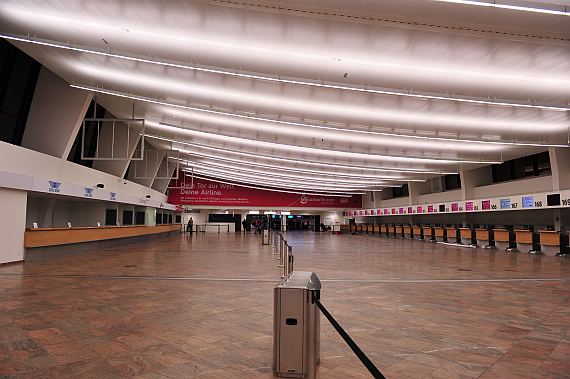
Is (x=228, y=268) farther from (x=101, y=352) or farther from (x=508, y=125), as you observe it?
(x=508, y=125)

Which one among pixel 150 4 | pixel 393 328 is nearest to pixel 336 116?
pixel 150 4

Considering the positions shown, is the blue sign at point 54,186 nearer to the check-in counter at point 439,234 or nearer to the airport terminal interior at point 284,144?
the airport terminal interior at point 284,144

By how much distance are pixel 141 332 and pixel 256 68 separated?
5875 mm

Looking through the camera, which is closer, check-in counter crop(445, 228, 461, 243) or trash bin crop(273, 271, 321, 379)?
trash bin crop(273, 271, 321, 379)

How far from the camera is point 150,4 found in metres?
5.68

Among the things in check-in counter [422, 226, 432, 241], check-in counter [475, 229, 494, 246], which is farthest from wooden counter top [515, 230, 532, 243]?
check-in counter [422, 226, 432, 241]

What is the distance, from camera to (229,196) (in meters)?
34.1

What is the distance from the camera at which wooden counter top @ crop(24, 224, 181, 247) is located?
1005 centimetres

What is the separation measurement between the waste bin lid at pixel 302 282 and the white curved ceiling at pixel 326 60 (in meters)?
3.99

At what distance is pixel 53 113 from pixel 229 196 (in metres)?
22.9

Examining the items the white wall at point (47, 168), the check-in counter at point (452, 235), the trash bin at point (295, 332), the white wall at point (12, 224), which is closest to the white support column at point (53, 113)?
the white wall at point (47, 168)

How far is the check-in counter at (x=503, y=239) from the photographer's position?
16.0m

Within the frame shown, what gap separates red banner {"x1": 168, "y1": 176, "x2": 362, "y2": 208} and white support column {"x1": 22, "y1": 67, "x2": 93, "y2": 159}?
21016mm

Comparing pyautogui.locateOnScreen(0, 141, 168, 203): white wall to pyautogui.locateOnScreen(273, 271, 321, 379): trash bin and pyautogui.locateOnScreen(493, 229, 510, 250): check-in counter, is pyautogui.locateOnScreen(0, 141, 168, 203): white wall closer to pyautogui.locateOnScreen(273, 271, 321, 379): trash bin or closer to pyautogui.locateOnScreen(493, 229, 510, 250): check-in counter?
pyautogui.locateOnScreen(273, 271, 321, 379): trash bin
